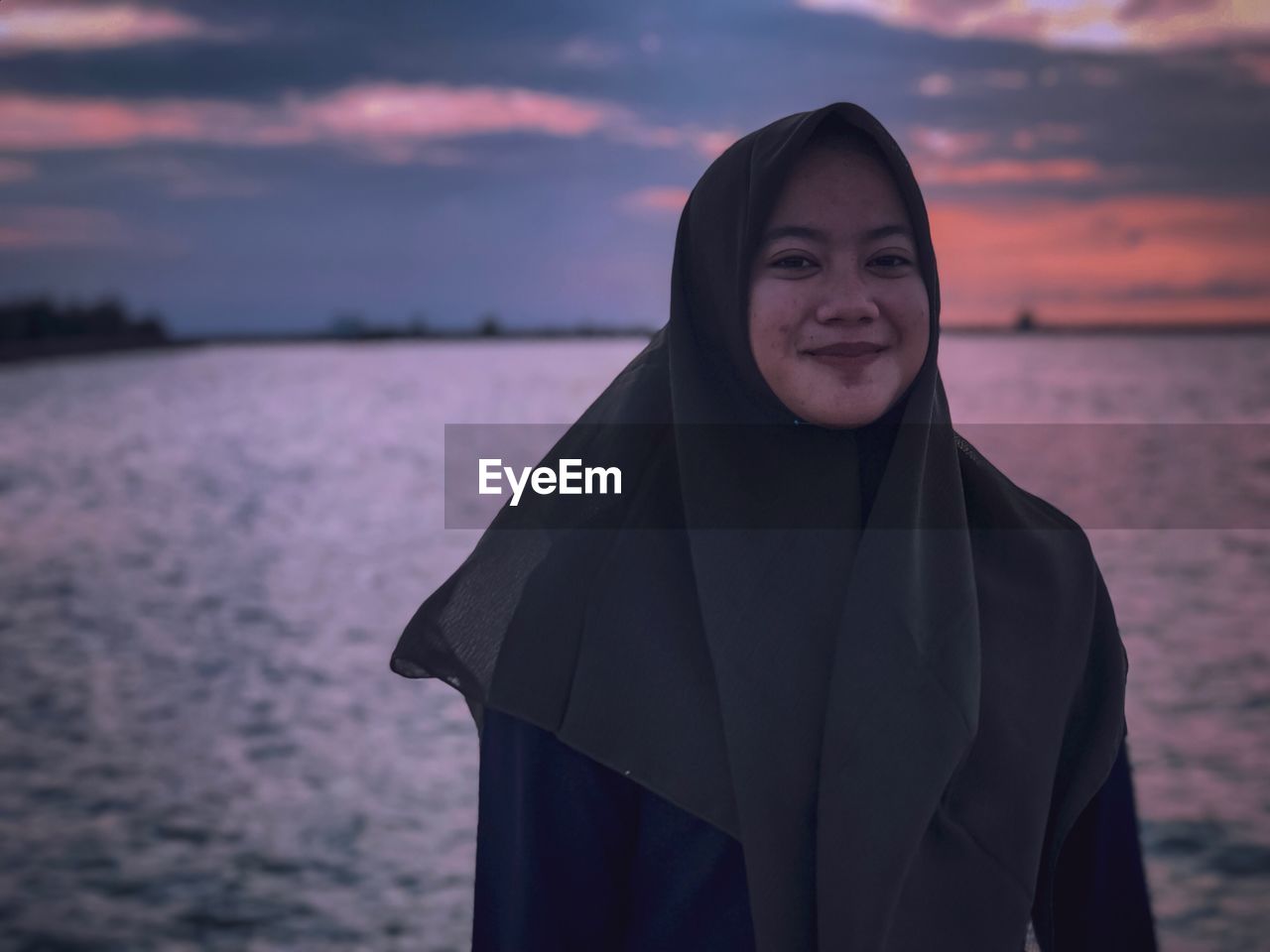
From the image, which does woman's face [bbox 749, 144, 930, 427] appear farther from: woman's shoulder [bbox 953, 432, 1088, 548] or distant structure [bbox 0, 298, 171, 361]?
distant structure [bbox 0, 298, 171, 361]

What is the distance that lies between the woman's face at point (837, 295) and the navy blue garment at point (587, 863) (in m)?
0.48

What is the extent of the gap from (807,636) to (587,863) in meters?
0.35

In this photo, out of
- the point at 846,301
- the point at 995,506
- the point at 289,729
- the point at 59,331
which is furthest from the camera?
the point at 59,331

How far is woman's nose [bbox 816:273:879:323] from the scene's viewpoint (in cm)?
126

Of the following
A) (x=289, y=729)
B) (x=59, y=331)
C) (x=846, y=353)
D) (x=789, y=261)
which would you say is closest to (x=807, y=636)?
(x=846, y=353)

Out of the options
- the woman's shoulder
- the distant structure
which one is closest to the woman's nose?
the woman's shoulder

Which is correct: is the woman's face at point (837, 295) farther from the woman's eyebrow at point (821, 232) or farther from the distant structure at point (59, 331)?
the distant structure at point (59, 331)

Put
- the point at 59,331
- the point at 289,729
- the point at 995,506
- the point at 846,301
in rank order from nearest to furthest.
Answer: the point at 846,301
the point at 995,506
the point at 289,729
the point at 59,331

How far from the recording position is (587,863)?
1.32 meters

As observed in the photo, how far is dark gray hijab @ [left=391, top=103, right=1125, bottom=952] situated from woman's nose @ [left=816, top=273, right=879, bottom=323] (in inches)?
4.3

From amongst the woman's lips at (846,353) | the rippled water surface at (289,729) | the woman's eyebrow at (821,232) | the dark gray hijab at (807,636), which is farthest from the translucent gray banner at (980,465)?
the rippled water surface at (289,729)

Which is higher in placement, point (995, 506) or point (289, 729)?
point (995, 506)

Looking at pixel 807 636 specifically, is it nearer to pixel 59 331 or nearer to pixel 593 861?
pixel 593 861

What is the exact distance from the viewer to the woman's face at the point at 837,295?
128 centimetres
